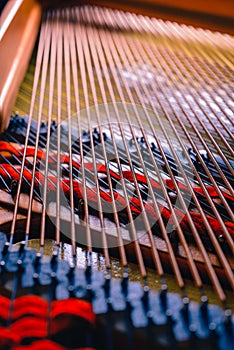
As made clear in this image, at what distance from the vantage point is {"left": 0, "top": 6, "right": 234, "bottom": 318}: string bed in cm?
169

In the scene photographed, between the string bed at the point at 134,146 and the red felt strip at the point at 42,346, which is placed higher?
the string bed at the point at 134,146

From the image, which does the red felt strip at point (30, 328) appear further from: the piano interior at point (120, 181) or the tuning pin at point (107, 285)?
the tuning pin at point (107, 285)

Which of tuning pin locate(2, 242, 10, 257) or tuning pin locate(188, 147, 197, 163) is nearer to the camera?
tuning pin locate(2, 242, 10, 257)

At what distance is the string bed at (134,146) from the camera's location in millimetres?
1688

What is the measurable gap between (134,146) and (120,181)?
14.5 inches

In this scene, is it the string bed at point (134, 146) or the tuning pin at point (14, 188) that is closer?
the string bed at point (134, 146)

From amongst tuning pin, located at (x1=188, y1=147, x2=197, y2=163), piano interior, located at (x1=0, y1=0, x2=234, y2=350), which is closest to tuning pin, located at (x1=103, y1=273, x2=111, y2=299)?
piano interior, located at (x1=0, y1=0, x2=234, y2=350)

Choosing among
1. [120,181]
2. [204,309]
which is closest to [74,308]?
[204,309]

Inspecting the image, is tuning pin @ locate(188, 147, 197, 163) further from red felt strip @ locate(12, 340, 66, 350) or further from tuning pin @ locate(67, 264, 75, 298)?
red felt strip @ locate(12, 340, 66, 350)

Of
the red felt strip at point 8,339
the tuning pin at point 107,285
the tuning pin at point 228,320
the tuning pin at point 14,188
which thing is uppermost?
the tuning pin at point 14,188

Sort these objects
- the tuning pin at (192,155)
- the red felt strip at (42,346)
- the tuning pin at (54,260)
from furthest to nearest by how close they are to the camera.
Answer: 1. the tuning pin at (192,155)
2. the tuning pin at (54,260)
3. the red felt strip at (42,346)

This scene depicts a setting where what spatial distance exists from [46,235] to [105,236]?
242mm

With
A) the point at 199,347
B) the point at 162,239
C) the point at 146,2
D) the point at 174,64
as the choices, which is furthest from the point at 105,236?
the point at 146,2

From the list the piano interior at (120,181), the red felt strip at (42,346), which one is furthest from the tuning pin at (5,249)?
the red felt strip at (42,346)
